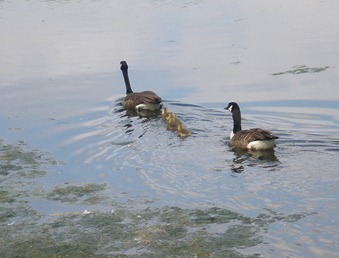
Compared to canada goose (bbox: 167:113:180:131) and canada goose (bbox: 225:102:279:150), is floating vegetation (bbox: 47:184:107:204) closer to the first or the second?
canada goose (bbox: 225:102:279:150)

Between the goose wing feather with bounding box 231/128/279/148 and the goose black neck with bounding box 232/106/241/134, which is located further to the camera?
the goose black neck with bounding box 232/106/241/134

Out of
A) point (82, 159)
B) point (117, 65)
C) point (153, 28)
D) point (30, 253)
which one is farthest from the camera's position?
point (153, 28)

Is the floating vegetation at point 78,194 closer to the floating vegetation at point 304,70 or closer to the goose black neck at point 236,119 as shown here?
the goose black neck at point 236,119

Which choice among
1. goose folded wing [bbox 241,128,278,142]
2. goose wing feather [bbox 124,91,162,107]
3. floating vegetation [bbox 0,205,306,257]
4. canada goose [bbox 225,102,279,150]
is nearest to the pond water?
floating vegetation [bbox 0,205,306,257]

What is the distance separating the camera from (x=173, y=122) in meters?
14.0

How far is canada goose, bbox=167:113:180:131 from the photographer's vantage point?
13914 millimetres

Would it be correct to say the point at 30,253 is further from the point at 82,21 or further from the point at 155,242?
the point at 82,21

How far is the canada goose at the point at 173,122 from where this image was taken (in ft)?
45.6

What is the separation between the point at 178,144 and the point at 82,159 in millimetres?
1757

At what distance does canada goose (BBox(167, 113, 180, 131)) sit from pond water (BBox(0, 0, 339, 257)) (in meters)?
0.26

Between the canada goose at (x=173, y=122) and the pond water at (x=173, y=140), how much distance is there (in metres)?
0.26

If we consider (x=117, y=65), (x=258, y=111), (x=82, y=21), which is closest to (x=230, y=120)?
(x=258, y=111)

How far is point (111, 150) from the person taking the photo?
12633mm

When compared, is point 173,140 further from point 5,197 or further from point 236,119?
point 5,197
